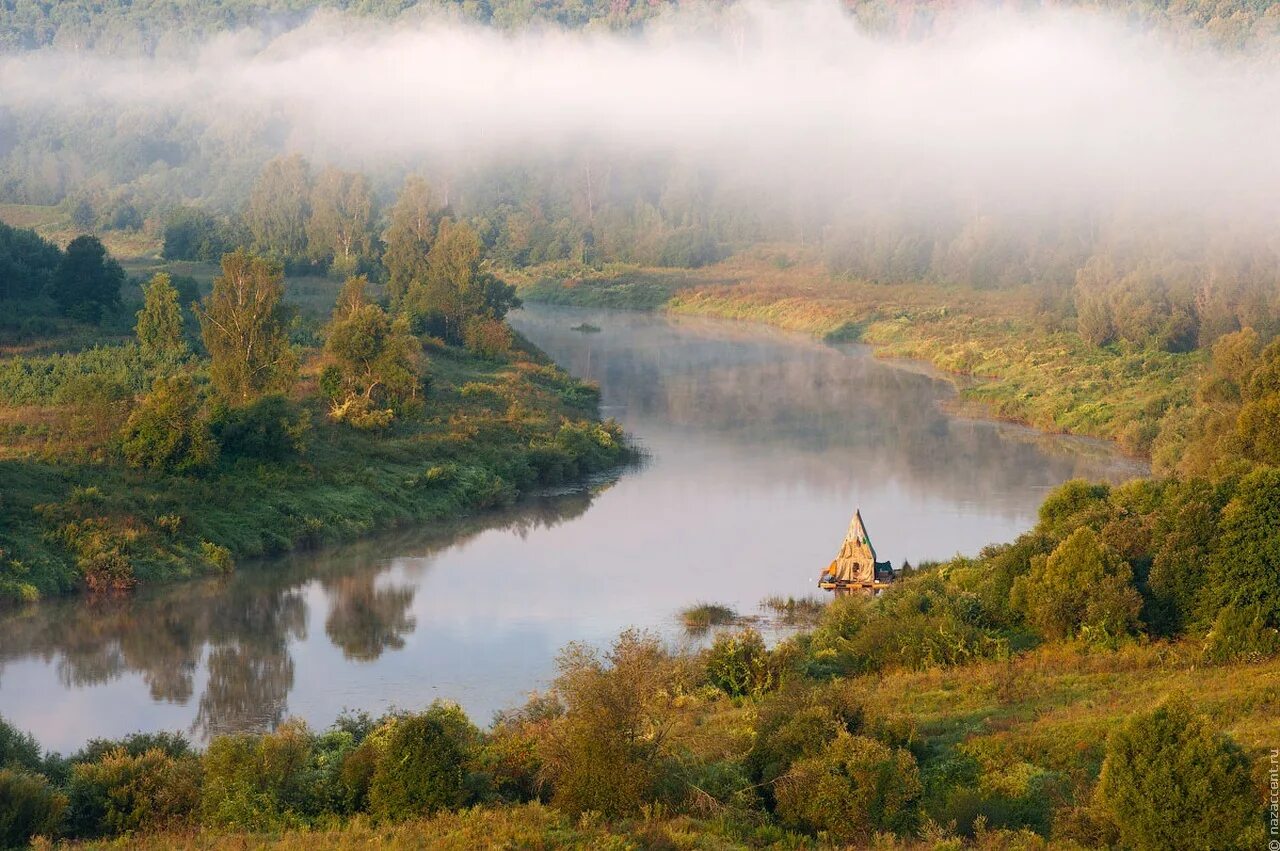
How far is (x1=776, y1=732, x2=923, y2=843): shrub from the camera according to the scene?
50.1 ft

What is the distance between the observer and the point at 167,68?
554 ft

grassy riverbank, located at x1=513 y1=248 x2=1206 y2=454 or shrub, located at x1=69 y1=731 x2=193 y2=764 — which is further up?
shrub, located at x1=69 y1=731 x2=193 y2=764

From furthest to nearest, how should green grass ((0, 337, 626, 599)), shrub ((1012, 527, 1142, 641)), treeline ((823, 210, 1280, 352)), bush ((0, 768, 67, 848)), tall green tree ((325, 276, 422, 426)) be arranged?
treeline ((823, 210, 1280, 352)), tall green tree ((325, 276, 422, 426)), green grass ((0, 337, 626, 599)), shrub ((1012, 527, 1142, 641)), bush ((0, 768, 67, 848))

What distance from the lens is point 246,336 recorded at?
38.2 meters

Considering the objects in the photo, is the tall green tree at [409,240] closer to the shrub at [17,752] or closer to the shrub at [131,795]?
the shrub at [17,752]

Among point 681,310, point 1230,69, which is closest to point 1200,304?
point 681,310

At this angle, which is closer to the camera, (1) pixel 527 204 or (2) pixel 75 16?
(1) pixel 527 204

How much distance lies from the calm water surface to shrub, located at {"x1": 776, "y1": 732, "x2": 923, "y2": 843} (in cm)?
783

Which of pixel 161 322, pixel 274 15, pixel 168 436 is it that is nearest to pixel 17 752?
pixel 168 436

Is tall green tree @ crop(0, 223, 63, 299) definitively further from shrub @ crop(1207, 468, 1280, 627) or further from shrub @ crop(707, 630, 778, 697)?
shrub @ crop(1207, 468, 1280, 627)

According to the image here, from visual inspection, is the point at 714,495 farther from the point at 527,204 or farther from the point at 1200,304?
the point at 527,204

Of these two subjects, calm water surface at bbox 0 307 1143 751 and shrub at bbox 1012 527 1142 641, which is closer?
shrub at bbox 1012 527 1142 641

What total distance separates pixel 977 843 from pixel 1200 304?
45621 mm

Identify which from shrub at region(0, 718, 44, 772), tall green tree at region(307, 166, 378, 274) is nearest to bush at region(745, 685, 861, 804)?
shrub at region(0, 718, 44, 772)
